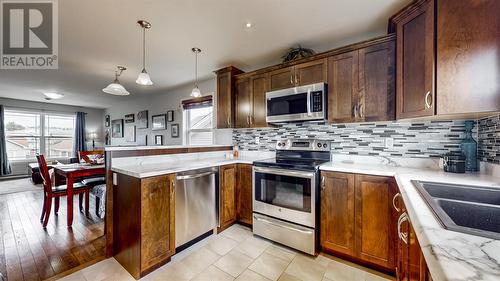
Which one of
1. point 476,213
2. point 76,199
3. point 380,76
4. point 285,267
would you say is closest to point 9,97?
point 76,199

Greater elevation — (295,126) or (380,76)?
(380,76)

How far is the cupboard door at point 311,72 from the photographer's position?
2184mm

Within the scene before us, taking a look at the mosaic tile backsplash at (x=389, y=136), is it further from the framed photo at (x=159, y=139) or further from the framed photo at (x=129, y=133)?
the framed photo at (x=129, y=133)

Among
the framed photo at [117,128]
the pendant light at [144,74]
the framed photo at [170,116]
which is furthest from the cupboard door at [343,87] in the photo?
the framed photo at [117,128]

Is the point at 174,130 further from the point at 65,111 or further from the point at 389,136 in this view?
the point at 65,111

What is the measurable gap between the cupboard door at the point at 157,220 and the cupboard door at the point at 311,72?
1814 mm

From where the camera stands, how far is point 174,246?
6.30 ft

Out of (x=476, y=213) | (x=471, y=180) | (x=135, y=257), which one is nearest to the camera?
(x=476, y=213)

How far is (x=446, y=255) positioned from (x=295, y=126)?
223cm

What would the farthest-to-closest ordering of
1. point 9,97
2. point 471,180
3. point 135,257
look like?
point 9,97
point 135,257
point 471,180

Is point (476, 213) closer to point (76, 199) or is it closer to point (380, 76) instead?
point (380, 76)

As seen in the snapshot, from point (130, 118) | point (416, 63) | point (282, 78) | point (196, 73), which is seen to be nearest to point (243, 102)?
point (282, 78)

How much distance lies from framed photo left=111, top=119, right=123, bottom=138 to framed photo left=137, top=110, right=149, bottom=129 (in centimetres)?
123

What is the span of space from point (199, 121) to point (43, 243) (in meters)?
2.78
